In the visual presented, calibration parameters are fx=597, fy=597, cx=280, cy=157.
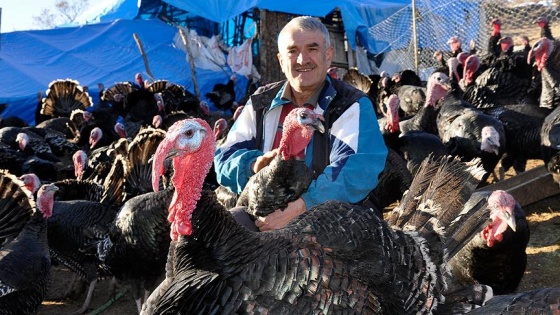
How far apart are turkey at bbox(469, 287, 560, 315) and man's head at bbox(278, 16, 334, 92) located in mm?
1427

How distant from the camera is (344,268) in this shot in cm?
218

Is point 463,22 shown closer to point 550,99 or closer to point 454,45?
point 454,45

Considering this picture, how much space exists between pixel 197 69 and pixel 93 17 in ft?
14.8

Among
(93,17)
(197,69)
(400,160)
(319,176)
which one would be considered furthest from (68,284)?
(93,17)

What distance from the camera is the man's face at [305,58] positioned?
3.09m

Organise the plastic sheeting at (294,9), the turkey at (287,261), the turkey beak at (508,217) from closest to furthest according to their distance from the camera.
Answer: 1. the turkey at (287,261)
2. the turkey beak at (508,217)
3. the plastic sheeting at (294,9)

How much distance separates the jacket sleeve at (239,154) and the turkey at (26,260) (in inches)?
69.7

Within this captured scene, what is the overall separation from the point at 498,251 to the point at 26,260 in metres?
3.26

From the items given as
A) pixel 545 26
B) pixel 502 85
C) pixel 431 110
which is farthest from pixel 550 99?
pixel 545 26

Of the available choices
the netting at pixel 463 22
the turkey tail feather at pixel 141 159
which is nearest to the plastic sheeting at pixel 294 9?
the netting at pixel 463 22

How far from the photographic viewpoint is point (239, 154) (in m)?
3.19

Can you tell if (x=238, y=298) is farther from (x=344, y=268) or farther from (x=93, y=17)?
(x=93, y=17)

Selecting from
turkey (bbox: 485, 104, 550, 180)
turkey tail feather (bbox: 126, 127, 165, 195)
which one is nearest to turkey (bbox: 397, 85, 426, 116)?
turkey (bbox: 485, 104, 550, 180)

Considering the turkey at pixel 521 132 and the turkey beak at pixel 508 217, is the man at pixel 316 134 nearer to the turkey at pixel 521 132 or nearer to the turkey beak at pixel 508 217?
the turkey beak at pixel 508 217
